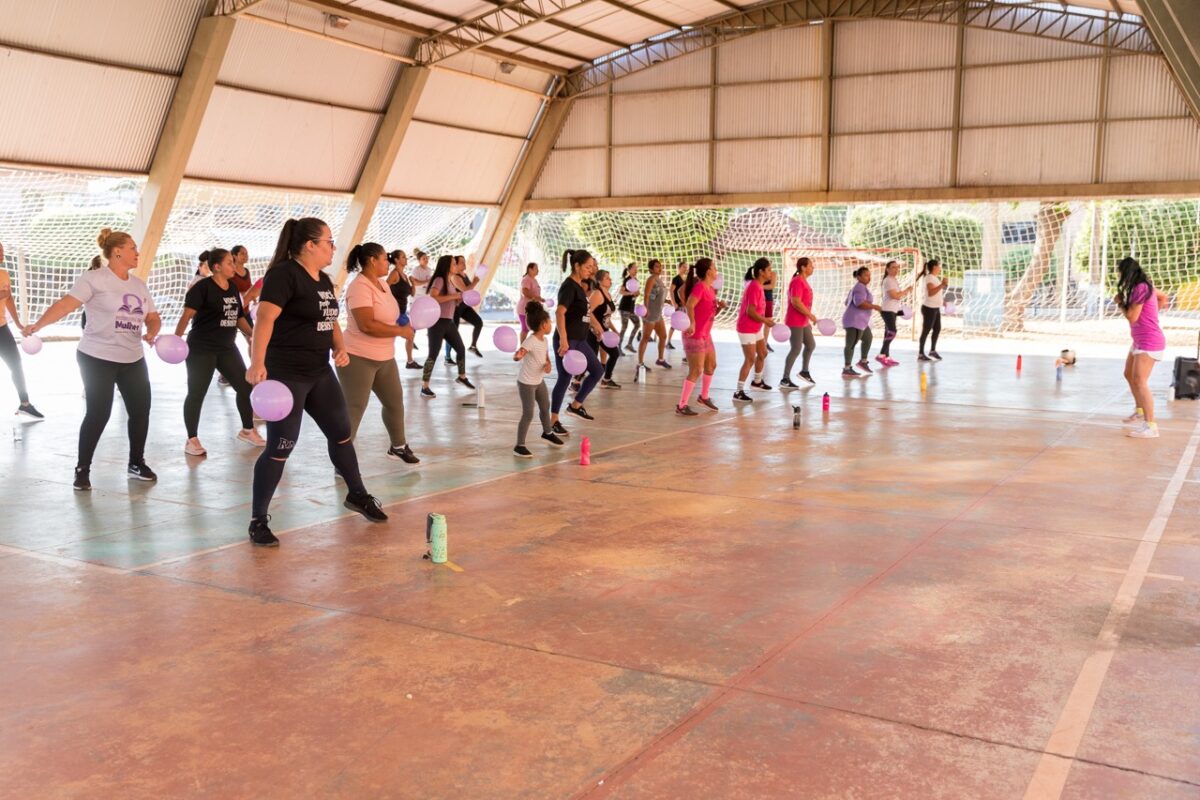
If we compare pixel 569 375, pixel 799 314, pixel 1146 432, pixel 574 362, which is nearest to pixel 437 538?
pixel 574 362

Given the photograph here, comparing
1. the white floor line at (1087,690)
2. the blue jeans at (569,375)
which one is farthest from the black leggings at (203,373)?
the white floor line at (1087,690)

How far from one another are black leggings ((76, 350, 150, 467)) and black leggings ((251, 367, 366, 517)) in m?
1.90

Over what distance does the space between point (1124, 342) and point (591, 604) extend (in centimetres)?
2544

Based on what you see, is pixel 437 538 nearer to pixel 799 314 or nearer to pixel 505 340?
pixel 505 340

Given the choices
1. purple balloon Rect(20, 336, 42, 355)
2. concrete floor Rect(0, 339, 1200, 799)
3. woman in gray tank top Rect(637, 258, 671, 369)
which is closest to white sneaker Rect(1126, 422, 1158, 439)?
concrete floor Rect(0, 339, 1200, 799)

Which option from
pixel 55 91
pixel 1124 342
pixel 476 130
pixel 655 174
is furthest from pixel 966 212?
pixel 55 91

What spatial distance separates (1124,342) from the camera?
86.8 ft

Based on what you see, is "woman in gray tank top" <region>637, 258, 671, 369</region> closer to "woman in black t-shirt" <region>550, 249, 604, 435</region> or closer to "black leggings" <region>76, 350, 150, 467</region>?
"woman in black t-shirt" <region>550, 249, 604, 435</region>

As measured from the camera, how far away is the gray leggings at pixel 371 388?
24.7 ft

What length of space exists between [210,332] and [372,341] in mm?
1736

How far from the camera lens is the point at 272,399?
552 centimetres

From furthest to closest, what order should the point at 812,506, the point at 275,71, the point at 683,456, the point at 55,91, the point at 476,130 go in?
the point at 476,130 → the point at 275,71 → the point at 55,91 → the point at 683,456 → the point at 812,506

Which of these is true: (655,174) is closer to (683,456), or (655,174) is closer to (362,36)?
(362,36)

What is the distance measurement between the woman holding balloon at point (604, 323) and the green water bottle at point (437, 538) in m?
5.53
